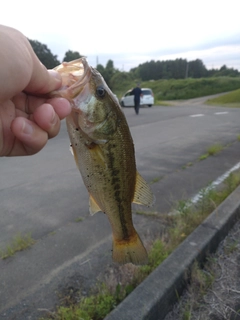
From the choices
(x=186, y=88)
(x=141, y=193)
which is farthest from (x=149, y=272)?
(x=186, y=88)

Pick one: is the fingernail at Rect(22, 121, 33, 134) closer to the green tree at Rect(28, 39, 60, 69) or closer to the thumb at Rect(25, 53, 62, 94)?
the thumb at Rect(25, 53, 62, 94)

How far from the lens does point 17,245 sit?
12.7 feet

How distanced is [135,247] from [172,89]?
139ft

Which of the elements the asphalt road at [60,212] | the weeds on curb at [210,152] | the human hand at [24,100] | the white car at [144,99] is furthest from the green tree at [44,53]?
the human hand at [24,100]

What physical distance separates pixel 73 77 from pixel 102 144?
387mm

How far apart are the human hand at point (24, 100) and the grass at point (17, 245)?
2063 millimetres

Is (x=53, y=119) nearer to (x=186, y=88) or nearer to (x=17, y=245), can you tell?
(x=17, y=245)

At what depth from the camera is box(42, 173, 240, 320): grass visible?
103 inches

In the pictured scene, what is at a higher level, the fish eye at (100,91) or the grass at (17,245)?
the fish eye at (100,91)

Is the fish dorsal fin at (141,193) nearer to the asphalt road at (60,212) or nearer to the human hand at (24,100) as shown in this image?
the human hand at (24,100)

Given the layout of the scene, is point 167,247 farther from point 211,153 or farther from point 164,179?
point 211,153

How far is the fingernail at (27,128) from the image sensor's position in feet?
5.69

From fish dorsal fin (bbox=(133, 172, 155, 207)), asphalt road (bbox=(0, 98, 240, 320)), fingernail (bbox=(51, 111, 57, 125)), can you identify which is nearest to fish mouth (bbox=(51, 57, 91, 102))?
fingernail (bbox=(51, 111, 57, 125))

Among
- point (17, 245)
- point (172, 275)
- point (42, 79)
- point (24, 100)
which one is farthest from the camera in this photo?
point (17, 245)
